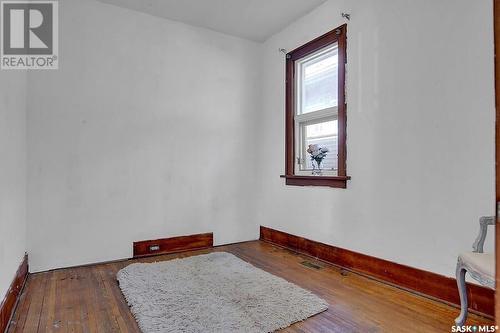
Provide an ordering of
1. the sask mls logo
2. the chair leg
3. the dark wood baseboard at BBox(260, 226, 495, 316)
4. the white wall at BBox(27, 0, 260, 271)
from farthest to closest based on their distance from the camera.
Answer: the white wall at BBox(27, 0, 260, 271)
the sask mls logo
the dark wood baseboard at BBox(260, 226, 495, 316)
the chair leg

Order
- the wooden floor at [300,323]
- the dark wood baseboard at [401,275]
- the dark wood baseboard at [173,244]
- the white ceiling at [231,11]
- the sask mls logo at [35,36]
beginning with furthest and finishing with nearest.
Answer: the dark wood baseboard at [173,244], the white ceiling at [231,11], the sask mls logo at [35,36], the dark wood baseboard at [401,275], the wooden floor at [300,323]

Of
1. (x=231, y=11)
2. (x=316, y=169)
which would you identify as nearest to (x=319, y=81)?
(x=316, y=169)

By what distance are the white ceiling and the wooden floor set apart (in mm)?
2585

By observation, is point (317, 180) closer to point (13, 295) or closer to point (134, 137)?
point (134, 137)

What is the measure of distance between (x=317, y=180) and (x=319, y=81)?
108 centimetres

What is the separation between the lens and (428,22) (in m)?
2.10

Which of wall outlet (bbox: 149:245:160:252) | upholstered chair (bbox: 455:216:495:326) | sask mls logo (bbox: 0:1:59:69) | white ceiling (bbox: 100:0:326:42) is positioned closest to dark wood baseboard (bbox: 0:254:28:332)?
wall outlet (bbox: 149:245:160:252)

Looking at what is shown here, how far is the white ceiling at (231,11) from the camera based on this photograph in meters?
2.94

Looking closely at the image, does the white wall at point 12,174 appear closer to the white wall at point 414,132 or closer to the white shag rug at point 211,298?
the white shag rug at point 211,298

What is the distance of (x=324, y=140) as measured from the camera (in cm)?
310

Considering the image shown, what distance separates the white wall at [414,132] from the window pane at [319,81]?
0.85 ft

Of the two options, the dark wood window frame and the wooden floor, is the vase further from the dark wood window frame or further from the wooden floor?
the wooden floor

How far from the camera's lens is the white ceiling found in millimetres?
2941
